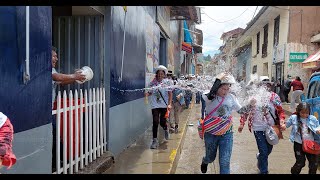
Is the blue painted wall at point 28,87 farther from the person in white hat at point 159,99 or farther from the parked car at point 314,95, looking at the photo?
the parked car at point 314,95

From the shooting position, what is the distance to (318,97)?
18.9 ft

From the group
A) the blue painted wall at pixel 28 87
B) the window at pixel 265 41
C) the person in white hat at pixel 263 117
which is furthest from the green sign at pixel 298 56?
the blue painted wall at pixel 28 87

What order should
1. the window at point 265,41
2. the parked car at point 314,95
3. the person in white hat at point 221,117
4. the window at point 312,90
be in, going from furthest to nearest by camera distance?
the window at point 265,41
the window at point 312,90
the parked car at point 314,95
the person in white hat at point 221,117

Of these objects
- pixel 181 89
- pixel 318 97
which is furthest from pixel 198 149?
pixel 318 97

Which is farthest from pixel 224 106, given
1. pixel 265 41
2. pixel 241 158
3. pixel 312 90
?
pixel 265 41

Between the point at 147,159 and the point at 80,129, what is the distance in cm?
175

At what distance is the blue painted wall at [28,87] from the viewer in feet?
9.71

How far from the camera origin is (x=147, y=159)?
6.22 metres

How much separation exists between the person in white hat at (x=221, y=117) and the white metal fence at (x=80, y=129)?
5.32ft

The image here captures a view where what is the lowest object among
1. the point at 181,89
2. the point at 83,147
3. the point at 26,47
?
the point at 83,147

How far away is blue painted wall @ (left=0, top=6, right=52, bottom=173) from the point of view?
9.71ft

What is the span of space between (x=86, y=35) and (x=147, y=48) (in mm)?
3577

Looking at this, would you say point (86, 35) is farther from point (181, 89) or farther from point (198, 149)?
point (181, 89)
